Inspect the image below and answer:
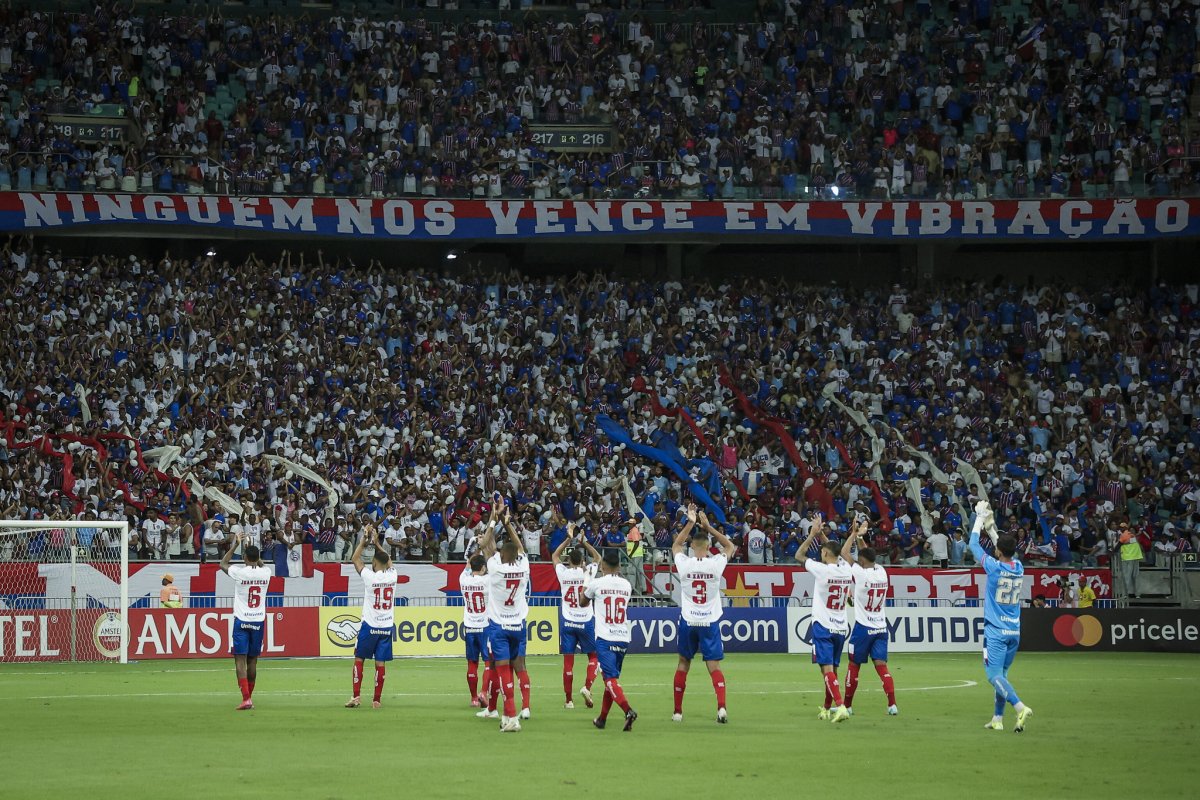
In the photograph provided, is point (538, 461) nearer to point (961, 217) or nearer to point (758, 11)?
point (961, 217)

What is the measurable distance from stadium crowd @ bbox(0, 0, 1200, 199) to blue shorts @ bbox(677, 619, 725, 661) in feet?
92.3

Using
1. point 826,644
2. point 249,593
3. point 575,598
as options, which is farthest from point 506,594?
point 826,644

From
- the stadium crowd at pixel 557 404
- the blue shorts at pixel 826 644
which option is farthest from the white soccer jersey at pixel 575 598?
the stadium crowd at pixel 557 404

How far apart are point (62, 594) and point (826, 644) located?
17992 mm

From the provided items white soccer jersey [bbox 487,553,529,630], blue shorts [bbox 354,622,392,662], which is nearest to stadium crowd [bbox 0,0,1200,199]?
blue shorts [bbox 354,622,392,662]

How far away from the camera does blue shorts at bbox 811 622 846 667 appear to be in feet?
64.2

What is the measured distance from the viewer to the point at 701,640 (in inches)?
746

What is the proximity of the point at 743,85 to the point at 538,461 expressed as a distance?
1667 centimetres

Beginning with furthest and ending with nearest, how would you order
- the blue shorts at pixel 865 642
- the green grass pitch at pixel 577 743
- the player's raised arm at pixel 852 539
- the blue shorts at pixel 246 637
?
the blue shorts at pixel 246 637, the blue shorts at pixel 865 642, the player's raised arm at pixel 852 539, the green grass pitch at pixel 577 743

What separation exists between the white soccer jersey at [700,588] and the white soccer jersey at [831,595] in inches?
60.2

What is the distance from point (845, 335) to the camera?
1793 inches

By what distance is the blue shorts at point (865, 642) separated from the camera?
65.3 feet

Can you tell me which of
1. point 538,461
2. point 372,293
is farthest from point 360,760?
point 372,293

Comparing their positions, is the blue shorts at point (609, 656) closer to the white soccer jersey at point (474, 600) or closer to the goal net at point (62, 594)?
the white soccer jersey at point (474, 600)
